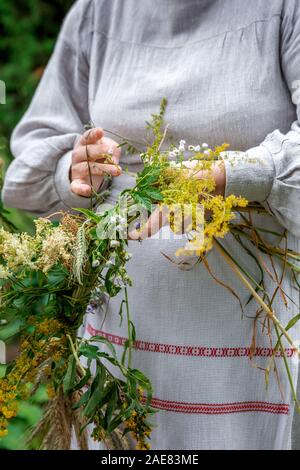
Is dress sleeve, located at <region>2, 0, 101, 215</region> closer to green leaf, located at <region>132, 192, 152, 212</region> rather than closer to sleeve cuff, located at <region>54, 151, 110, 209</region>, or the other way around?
sleeve cuff, located at <region>54, 151, 110, 209</region>

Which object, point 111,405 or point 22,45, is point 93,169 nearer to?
point 111,405

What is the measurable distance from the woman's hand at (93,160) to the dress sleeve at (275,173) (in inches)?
6.9

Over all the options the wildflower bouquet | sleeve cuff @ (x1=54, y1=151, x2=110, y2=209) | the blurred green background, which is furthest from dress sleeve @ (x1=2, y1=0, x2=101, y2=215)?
the blurred green background

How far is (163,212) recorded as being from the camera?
838mm

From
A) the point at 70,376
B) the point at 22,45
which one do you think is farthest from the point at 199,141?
the point at 22,45

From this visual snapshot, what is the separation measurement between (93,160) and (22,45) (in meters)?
1.81

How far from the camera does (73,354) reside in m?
0.88

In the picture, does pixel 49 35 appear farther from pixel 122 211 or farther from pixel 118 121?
pixel 122 211

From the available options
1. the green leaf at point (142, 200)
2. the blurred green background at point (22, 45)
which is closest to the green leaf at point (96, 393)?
the green leaf at point (142, 200)

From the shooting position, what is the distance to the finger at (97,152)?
0.98 meters

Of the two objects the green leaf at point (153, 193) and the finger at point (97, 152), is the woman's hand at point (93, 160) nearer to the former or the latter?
the finger at point (97, 152)

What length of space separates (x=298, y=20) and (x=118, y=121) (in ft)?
1.01
